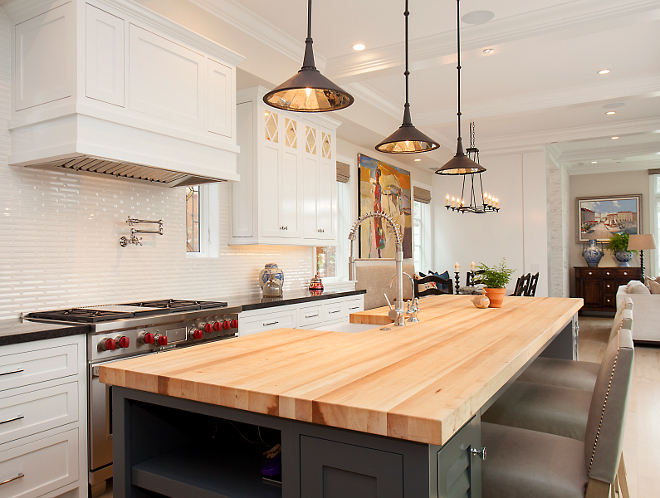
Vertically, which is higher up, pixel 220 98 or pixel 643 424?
pixel 220 98

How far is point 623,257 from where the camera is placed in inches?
374

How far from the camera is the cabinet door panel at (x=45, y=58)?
2449 mm

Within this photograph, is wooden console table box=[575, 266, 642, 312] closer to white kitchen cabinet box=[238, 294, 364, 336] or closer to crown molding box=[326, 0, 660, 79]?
white kitchen cabinet box=[238, 294, 364, 336]

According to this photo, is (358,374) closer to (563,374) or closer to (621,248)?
(563,374)

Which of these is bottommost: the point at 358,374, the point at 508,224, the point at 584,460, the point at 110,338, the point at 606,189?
the point at 584,460

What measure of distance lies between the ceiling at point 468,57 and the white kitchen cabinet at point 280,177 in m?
0.33

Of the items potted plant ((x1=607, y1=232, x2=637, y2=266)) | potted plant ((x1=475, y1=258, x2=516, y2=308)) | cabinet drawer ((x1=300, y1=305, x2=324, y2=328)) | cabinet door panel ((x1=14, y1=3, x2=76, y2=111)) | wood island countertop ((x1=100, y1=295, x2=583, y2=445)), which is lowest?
cabinet drawer ((x1=300, y1=305, x2=324, y2=328))

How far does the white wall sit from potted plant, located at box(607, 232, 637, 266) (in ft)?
9.38

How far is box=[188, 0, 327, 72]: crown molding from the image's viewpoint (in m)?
3.39

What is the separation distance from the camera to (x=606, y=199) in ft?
32.4

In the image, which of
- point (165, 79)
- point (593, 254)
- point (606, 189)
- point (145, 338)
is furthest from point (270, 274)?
point (606, 189)

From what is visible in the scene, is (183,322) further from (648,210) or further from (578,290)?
(648,210)

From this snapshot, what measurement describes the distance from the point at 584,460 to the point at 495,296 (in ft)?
5.16

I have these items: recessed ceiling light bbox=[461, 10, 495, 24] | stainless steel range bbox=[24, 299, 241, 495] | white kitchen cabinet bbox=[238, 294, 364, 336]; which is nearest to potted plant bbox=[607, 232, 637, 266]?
white kitchen cabinet bbox=[238, 294, 364, 336]
